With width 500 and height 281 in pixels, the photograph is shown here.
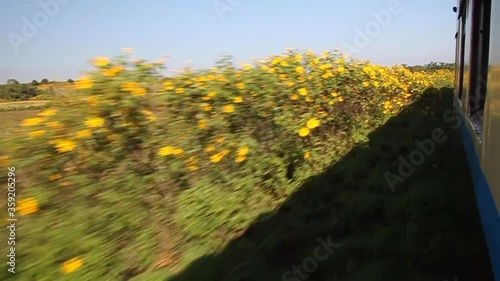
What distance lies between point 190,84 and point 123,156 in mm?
860

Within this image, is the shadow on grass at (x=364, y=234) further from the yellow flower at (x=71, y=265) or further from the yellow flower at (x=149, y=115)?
the yellow flower at (x=149, y=115)

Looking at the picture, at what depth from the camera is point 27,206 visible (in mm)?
1765

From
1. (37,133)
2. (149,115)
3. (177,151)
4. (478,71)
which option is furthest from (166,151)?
(478,71)

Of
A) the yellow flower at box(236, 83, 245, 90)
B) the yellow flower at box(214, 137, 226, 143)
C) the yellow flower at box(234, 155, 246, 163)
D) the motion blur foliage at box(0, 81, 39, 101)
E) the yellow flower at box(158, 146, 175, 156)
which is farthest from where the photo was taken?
the yellow flower at box(236, 83, 245, 90)

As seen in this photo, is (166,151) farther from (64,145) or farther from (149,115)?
(64,145)

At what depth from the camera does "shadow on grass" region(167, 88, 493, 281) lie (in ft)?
8.63

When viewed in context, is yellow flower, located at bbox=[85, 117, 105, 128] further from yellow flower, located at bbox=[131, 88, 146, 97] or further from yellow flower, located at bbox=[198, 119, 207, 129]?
yellow flower, located at bbox=[198, 119, 207, 129]

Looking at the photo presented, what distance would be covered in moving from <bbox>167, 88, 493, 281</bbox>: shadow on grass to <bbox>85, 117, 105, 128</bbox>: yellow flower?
1.09 m

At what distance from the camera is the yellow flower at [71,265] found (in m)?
1.91

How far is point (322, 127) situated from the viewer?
459cm

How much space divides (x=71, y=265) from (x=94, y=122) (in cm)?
75

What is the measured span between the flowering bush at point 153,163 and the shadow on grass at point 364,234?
19 cm

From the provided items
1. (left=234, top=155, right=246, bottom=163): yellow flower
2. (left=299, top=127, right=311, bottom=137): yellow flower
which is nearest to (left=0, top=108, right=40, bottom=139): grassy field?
(left=234, top=155, right=246, bottom=163): yellow flower

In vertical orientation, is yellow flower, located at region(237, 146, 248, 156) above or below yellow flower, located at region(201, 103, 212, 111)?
below
